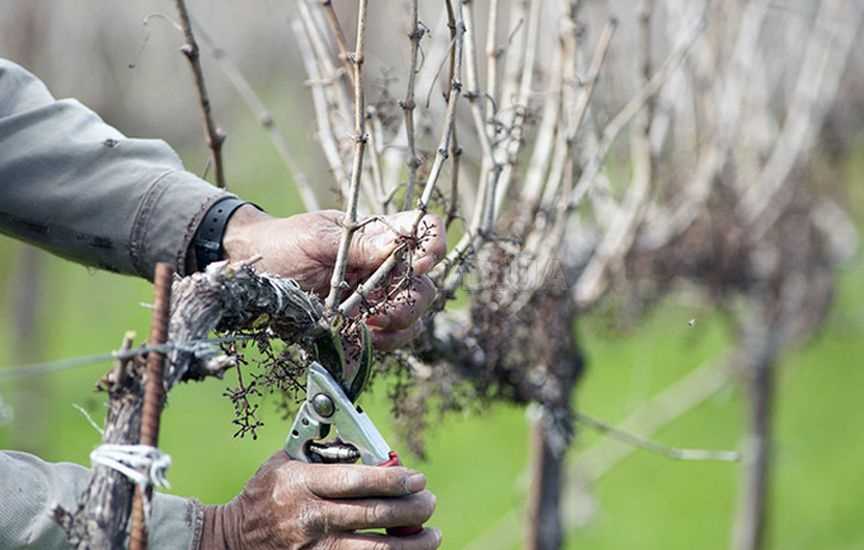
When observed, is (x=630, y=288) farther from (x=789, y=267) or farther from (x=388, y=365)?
(x=388, y=365)

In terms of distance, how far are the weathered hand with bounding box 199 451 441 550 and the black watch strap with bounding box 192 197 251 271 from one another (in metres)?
0.54

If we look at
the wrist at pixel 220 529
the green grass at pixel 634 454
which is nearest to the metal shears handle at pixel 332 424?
the wrist at pixel 220 529

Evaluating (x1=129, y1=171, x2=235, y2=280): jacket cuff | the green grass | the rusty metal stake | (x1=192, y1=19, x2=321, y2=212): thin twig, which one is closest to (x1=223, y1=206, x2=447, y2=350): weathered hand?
(x1=129, y1=171, x2=235, y2=280): jacket cuff

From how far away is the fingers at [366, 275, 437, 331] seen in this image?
2.10 metres

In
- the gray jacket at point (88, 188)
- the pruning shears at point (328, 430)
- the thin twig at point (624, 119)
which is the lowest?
the pruning shears at point (328, 430)

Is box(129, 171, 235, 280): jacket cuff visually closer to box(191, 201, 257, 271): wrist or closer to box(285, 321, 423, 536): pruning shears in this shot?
box(191, 201, 257, 271): wrist

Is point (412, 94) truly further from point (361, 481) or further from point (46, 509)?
point (46, 509)

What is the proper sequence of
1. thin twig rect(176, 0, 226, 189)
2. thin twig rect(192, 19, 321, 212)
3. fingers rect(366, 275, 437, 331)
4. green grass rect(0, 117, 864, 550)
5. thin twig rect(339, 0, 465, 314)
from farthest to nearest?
1. green grass rect(0, 117, 864, 550)
2. thin twig rect(192, 19, 321, 212)
3. thin twig rect(176, 0, 226, 189)
4. fingers rect(366, 275, 437, 331)
5. thin twig rect(339, 0, 465, 314)

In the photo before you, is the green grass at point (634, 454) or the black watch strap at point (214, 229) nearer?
the black watch strap at point (214, 229)

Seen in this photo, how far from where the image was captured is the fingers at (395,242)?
2041 millimetres

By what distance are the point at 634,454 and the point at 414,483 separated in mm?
9381

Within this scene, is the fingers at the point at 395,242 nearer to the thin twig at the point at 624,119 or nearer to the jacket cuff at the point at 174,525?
the jacket cuff at the point at 174,525

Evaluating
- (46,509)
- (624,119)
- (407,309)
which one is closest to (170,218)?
(407,309)

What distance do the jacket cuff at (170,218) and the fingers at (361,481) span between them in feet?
2.17
